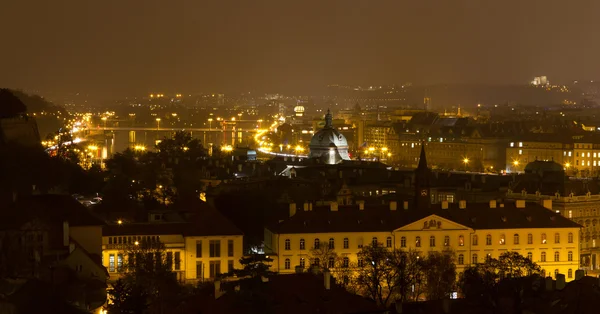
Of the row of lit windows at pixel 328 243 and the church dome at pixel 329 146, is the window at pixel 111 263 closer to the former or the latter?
the row of lit windows at pixel 328 243

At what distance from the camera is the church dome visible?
93706mm

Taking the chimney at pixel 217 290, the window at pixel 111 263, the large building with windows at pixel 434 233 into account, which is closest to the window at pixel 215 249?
the large building with windows at pixel 434 233

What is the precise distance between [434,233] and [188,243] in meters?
7.82

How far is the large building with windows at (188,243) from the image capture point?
3772cm

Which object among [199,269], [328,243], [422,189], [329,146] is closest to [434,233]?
[328,243]

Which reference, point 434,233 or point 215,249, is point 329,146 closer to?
point 434,233

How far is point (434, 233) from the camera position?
140ft

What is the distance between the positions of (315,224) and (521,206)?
21.6 ft

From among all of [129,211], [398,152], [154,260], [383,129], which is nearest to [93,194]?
[129,211]

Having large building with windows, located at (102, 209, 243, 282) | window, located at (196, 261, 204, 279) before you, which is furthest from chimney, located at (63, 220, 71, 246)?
window, located at (196, 261, 204, 279)

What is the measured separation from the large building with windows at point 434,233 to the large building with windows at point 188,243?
2198 mm

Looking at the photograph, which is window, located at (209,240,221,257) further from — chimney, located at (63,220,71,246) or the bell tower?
the bell tower

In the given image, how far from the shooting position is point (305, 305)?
27.5 m

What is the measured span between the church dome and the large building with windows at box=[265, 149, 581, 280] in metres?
48.6
